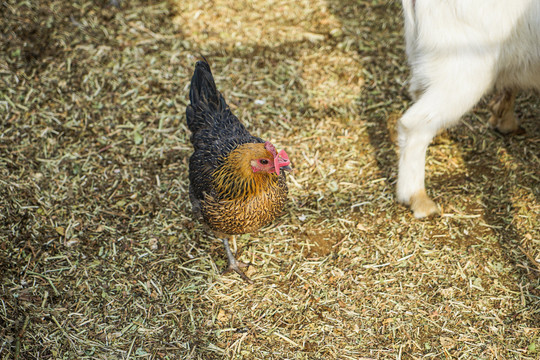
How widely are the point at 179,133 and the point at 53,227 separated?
51.3 inches

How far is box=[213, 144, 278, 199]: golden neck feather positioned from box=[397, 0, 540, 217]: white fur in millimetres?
1066

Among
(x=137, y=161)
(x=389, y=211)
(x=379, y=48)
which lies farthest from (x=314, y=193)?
(x=379, y=48)

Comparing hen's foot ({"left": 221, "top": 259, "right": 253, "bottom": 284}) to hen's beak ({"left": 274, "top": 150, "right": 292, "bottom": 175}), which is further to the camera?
hen's foot ({"left": 221, "top": 259, "right": 253, "bottom": 284})

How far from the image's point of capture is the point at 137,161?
4109mm

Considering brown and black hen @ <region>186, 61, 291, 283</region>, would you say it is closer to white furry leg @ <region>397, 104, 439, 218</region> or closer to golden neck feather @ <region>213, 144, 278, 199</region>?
golden neck feather @ <region>213, 144, 278, 199</region>

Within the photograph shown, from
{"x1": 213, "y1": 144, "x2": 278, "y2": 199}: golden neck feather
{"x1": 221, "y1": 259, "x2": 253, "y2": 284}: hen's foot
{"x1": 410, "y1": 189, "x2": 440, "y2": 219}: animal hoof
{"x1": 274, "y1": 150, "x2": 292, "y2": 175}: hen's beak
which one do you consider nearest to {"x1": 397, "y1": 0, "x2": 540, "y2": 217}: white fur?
{"x1": 410, "y1": 189, "x2": 440, "y2": 219}: animal hoof

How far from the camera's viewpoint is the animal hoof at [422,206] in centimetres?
358

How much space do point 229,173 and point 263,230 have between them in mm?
806

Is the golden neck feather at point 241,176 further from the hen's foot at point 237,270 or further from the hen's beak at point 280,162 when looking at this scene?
the hen's foot at point 237,270

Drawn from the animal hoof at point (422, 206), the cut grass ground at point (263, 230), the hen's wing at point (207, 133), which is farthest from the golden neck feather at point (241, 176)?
the animal hoof at point (422, 206)

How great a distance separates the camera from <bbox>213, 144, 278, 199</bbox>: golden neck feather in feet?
9.75

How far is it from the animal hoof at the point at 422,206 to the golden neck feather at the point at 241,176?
47.6 inches

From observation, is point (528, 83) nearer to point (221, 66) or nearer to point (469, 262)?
point (469, 262)

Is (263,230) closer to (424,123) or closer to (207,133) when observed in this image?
(207,133)
